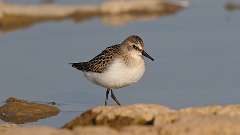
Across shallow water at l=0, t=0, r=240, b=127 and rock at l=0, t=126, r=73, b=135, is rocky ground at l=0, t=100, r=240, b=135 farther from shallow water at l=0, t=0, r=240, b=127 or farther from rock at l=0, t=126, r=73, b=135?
shallow water at l=0, t=0, r=240, b=127

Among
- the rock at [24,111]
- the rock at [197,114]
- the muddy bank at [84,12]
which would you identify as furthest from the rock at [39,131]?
the muddy bank at [84,12]

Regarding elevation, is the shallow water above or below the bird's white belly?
above

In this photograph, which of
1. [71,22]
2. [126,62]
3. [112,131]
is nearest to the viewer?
[112,131]

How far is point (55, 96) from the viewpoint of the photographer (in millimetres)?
11812

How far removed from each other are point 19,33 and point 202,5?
4.46 metres

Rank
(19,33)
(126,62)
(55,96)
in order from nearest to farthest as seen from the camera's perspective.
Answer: (126,62), (55,96), (19,33)

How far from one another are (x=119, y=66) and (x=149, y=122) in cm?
311

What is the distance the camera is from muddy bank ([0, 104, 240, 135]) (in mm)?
6227

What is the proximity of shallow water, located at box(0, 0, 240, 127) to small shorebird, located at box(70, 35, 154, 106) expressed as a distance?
616 mm

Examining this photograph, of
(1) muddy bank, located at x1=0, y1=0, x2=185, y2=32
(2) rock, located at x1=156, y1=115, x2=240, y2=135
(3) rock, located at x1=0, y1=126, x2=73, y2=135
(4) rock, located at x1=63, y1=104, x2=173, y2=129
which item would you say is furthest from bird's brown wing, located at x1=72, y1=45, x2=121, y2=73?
(1) muddy bank, located at x1=0, y1=0, x2=185, y2=32

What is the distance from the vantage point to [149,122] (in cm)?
683

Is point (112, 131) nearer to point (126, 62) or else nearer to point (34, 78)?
point (126, 62)

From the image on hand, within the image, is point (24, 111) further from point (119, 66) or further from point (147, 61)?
point (147, 61)

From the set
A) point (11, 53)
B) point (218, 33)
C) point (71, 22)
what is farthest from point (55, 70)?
point (71, 22)
